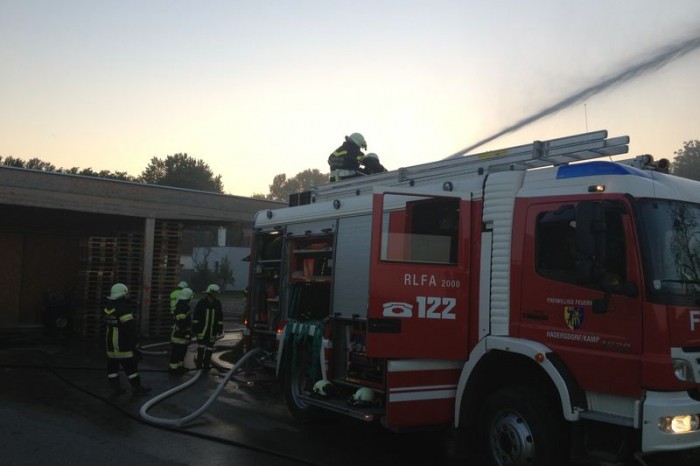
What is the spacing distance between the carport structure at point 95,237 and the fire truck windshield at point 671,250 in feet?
43.8

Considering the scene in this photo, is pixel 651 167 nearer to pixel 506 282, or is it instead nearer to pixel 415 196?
pixel 506 282

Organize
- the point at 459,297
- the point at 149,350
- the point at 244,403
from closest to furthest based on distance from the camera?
the point at 459,297, the point at 244,403, the point at 149,350

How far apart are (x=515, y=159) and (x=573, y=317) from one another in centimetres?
197

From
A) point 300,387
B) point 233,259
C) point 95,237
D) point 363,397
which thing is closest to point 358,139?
point 300,387

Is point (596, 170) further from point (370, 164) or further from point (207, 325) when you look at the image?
point (207, 325)

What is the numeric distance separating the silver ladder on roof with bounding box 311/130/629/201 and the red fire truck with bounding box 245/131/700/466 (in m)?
0.02

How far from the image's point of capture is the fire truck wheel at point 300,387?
295 inches

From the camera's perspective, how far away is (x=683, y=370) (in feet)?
13.8

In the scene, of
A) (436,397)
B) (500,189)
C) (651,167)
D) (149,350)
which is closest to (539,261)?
(500,189)

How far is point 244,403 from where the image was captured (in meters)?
8.68

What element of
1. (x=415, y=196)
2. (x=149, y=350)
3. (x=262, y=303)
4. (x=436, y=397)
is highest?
(x=415, y=196)

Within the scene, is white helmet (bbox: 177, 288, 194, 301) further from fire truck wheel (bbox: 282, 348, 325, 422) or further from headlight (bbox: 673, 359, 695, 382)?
headlight (bbox: 673, 359, 695, 382)

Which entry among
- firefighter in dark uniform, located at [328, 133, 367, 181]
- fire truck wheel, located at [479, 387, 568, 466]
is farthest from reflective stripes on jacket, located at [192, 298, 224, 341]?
fire truck wheel, located at [479, 387, 568, 466]

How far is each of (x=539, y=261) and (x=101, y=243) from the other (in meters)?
13.8
